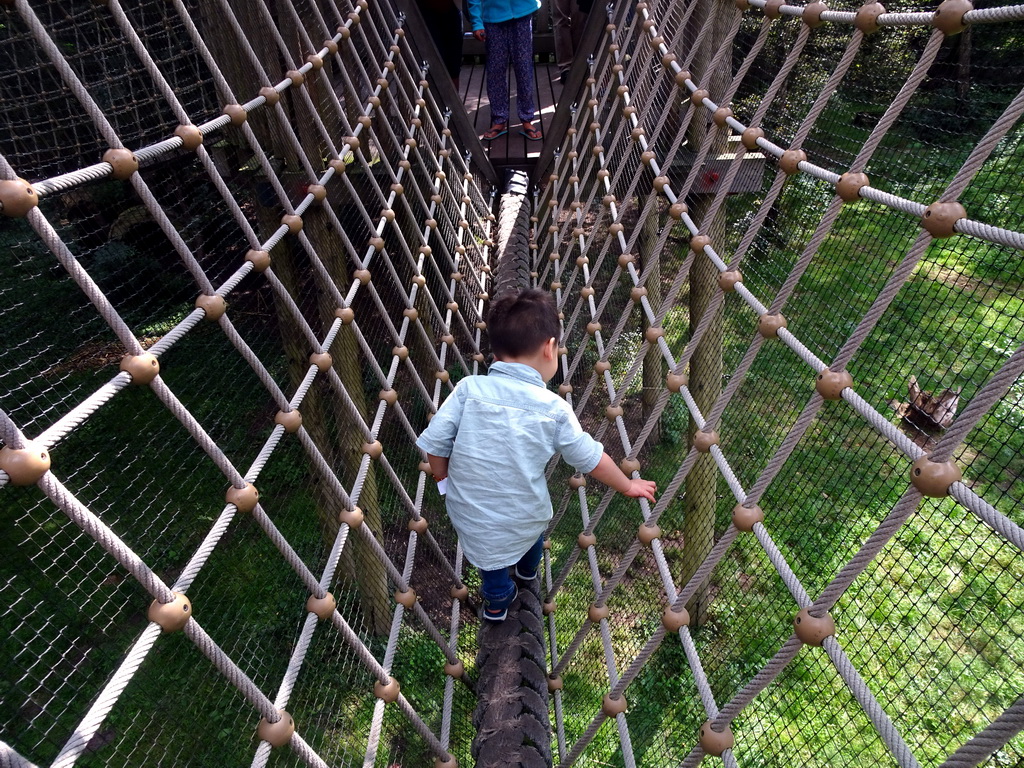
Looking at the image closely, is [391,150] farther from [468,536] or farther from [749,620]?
[749,620]

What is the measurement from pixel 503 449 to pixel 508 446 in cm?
1

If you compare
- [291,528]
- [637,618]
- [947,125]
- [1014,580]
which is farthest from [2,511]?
[947,125]

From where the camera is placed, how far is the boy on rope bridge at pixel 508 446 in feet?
4.17

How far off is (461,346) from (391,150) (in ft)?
4.93

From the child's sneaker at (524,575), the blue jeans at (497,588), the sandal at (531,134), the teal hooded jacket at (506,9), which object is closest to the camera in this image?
the blue jeans at (497,588)

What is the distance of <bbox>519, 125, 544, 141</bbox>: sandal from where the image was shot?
3.30 m

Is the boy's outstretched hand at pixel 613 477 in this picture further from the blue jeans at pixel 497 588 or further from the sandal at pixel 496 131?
the sandal at pixel 496 131

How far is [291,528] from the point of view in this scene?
9.84ft

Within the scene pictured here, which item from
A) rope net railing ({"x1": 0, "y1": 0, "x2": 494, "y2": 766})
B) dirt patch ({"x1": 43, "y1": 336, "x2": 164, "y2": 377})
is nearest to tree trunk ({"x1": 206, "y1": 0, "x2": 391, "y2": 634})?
rope net railing ({"x1": 0, "y1": 0, "x2": 494, "y2": 766})

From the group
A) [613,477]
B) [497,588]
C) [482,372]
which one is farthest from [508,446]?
[482,372]

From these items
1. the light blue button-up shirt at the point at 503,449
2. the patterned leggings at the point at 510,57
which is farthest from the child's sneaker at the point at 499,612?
the patterned leggings at the point at 510,57

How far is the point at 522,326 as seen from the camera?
1322mm

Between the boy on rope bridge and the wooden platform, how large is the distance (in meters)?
2.11

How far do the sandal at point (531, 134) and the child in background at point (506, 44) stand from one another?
0.02 metres
